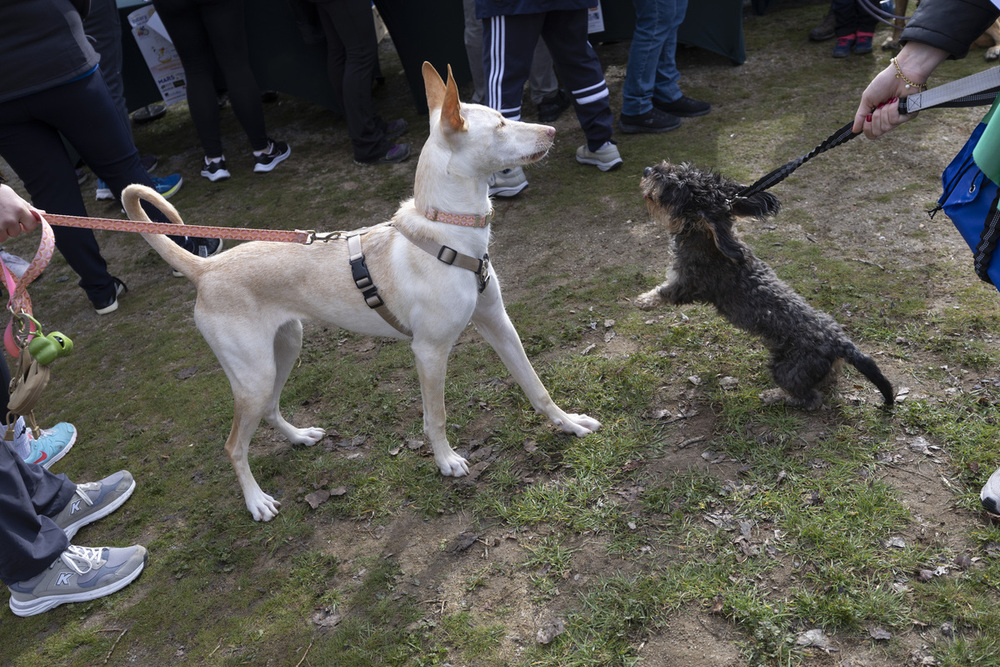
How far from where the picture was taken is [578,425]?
331cm

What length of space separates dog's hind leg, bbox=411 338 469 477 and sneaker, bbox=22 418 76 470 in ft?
8.08

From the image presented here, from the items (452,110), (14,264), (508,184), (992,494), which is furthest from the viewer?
(14,264)

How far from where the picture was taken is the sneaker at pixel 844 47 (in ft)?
22.2

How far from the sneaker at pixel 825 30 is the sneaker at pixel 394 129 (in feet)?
15.7

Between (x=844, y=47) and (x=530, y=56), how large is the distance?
3929 mm

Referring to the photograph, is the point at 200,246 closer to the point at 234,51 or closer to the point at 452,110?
the point at 234,51

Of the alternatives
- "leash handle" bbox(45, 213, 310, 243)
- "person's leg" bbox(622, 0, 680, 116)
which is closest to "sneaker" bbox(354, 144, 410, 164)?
"person's leg" bbox(622, 0, 680, 116)

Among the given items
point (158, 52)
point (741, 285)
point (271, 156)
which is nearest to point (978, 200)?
point (741, 285)

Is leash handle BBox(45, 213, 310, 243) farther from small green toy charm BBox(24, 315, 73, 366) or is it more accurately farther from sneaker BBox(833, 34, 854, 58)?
sneaker BBox(833, 34, 854, 58)

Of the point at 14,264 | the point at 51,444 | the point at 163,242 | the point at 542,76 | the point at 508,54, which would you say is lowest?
the point at 51,444

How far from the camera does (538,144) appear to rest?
287cm

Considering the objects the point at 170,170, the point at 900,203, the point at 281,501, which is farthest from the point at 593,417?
the point at 170,170

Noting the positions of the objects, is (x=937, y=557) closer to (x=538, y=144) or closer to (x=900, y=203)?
(x=538, y=144)

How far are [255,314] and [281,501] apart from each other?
1075 mm
